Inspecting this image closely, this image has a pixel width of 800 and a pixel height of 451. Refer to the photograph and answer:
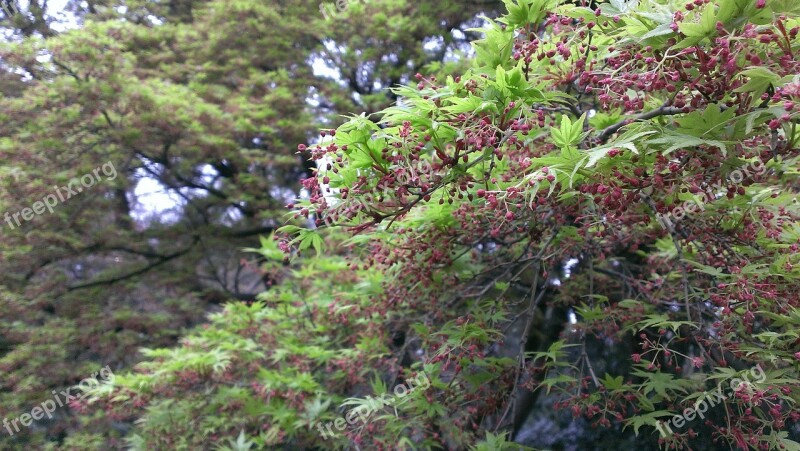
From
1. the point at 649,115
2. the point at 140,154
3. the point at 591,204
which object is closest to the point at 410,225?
the point at 591,204

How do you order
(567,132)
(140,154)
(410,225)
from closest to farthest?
(567,132)
(410,225)
(140,154)

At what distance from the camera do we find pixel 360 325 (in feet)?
11.9

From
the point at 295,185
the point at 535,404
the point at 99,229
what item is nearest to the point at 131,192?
the point at 99,229

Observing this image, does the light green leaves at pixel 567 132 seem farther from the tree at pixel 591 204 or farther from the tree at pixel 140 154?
the tree at pixel 140 154

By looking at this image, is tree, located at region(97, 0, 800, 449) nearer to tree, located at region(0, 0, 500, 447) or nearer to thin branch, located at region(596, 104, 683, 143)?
thin branch, located at region(596, 104, 683, 143)

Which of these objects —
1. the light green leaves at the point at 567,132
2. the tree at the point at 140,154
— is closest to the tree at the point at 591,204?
the light green leaves at the point at 567,132

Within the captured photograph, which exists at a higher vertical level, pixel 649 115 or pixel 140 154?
pixel 649 115

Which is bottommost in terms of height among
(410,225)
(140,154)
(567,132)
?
(140,154)

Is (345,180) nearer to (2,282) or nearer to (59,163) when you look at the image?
(59,163)

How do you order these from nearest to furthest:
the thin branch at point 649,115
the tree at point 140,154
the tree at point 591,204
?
the tree at point 591,204
the thin branch at point 649,115
the tree at point 140,154

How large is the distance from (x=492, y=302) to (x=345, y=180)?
1250 millimetres

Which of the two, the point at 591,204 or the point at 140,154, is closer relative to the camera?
the point at 591,204

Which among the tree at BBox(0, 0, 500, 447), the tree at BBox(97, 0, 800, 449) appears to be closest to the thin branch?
the tree at BBox(97, 0, 800, 449)

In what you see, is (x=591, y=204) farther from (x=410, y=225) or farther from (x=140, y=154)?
(x=140, y=154)
